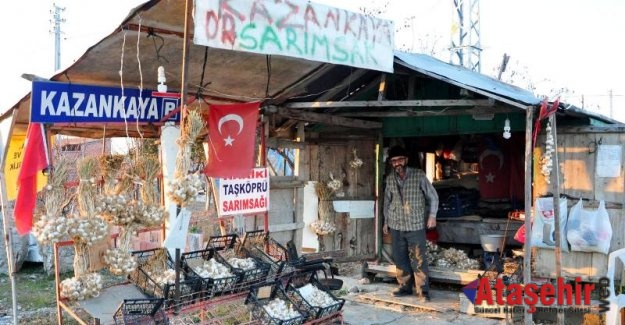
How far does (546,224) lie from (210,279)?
14.0 feet

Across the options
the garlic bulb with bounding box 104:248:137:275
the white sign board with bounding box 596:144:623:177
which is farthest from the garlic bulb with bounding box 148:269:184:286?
the white sign board with bounding box 596:144:623:177

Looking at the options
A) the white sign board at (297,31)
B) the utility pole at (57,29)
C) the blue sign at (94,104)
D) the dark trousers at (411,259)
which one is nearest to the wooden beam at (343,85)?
the white sign board at (297,31)

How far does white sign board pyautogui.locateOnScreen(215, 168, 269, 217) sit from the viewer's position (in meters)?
5.88

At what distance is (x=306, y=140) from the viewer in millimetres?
8141

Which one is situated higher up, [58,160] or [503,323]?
[58,160]

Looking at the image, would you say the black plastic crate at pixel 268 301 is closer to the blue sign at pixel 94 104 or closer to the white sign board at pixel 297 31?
the blue sign at pixel 94 104

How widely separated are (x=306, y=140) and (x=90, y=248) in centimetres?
418

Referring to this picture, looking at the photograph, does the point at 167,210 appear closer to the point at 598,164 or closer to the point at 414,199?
the point at 414,199

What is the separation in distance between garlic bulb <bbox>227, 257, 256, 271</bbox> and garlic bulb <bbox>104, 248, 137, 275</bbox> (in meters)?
1.14

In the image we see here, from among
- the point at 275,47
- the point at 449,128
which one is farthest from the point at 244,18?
the point at 449,128

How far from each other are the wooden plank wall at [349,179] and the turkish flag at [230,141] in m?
2.59

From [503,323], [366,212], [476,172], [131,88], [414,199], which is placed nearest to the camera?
[131,88]

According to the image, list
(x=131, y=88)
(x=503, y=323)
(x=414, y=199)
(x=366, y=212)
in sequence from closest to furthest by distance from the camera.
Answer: (x=131, y=88)
(x=503, y=323)
(x=414, y=199)
(x=366, y=212)

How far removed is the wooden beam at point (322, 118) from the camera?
6844 millimetres
